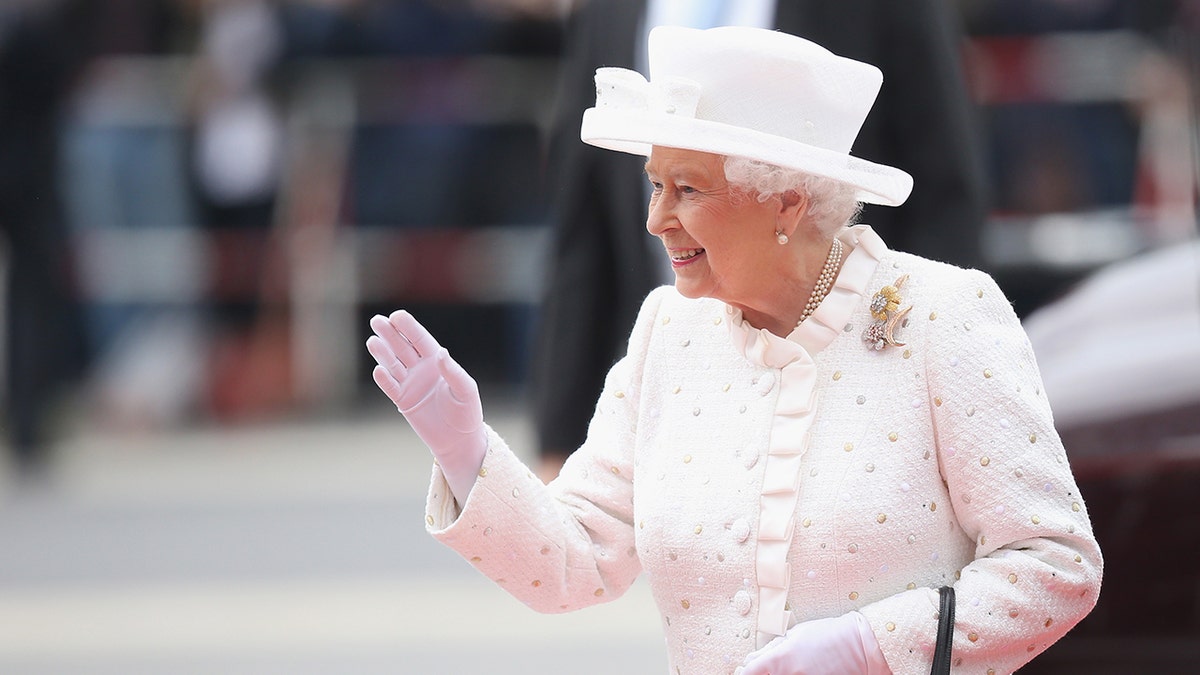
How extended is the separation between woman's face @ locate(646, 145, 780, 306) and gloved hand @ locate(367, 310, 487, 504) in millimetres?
287

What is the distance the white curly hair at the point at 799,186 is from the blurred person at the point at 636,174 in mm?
909

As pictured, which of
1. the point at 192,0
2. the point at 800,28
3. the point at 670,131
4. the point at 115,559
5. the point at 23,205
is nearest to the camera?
the point at 670,131

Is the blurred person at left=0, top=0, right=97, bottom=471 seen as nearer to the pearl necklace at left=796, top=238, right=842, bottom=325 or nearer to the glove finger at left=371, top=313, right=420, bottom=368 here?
the glove finger at left=371, top=313, right=420, bottom=368

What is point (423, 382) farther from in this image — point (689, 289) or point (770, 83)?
point (770, 83)

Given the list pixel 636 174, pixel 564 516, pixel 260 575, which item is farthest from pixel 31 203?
pixel 564 516

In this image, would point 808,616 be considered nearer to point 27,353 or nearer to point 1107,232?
point 1107,232

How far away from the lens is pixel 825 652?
218 cm

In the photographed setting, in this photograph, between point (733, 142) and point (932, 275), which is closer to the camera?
point (733, 142)

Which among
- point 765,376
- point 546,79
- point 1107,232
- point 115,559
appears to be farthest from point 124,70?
point 765,376

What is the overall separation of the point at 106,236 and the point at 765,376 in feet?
23.8

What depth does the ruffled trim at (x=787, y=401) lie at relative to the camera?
88.7 inches

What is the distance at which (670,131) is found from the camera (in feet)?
7.27

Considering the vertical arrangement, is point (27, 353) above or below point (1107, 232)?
below

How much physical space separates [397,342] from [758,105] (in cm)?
50
